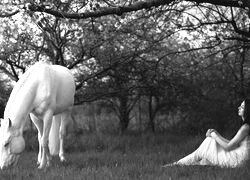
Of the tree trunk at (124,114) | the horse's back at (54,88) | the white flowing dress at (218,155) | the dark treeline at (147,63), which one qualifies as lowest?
the white flowing dress at (218,155)

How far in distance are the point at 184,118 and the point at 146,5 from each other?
8725mm

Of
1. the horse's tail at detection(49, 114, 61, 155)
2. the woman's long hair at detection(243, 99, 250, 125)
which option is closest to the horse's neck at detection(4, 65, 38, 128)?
the horse's tail at detection(49, 114, 61, 155)

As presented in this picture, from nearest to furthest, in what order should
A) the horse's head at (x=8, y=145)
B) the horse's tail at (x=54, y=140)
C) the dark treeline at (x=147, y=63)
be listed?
the horse's head at (x=8, y=145) < the horse's tail at (x=54, y=140) < the dark treeline at (x=147, y=63)

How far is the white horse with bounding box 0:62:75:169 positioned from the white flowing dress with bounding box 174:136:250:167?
2.31 metres

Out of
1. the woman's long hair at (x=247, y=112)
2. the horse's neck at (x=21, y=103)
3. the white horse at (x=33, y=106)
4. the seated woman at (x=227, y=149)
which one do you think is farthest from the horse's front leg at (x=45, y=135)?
the woman's long hair at (x=247, y=112)

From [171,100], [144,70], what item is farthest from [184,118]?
[144,70]

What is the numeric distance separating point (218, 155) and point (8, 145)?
11.3 feet

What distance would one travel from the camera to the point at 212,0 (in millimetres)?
6699

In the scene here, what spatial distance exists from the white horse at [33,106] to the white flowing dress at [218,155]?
2314 mm

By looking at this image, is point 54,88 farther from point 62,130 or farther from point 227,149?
point 227,149

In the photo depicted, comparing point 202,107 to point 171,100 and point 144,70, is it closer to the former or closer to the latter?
point 171,100

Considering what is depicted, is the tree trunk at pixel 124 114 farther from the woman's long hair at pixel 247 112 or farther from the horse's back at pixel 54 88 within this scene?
the woman's long hair at pixel 247 112

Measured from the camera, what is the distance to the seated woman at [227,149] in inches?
271

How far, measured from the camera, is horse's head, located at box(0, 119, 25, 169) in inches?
243
